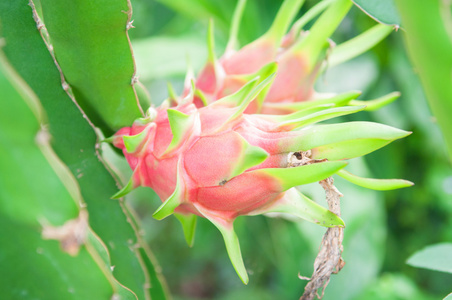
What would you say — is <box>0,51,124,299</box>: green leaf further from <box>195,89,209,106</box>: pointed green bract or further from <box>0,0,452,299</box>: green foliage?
<box>195,89,209,106</box>: pointed green bract

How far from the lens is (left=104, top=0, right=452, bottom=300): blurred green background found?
1007 mm

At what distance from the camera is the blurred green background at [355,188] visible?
101cm

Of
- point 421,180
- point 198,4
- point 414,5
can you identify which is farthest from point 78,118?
point 421,180

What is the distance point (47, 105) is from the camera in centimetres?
48

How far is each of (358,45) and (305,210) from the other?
26 cm

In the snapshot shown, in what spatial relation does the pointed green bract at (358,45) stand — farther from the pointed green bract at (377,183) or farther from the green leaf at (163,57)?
the green leaf at (163,57)

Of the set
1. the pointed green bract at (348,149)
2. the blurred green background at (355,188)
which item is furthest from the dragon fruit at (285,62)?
the blurred green background at (355,188)

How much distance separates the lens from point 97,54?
1.50ft

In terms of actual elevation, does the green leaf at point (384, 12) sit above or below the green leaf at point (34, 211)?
above

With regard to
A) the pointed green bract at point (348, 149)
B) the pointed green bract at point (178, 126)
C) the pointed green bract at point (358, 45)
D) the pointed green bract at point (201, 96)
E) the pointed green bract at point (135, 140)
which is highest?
the pointed green bract at point (358, 45)

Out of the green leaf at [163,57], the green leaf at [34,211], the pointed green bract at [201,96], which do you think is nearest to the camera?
the green leaf at [34,211]

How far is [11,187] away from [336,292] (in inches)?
33.1

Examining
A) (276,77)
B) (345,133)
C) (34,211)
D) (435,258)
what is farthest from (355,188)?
(34,211)

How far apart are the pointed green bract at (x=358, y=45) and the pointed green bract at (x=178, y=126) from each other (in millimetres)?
246
